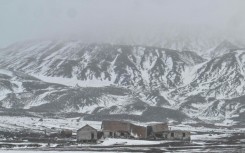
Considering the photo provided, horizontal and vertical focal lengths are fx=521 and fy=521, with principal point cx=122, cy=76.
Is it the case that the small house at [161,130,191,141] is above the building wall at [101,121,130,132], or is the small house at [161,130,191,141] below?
below

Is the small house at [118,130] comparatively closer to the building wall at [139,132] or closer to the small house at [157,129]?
the building wall at [139,132]

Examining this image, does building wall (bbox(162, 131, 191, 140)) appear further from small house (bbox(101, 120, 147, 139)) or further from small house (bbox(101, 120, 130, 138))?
small house (bbox(101, 120, 130, 138))

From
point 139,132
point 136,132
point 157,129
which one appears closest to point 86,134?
point 136,132

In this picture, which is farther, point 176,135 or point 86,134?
point 176,135

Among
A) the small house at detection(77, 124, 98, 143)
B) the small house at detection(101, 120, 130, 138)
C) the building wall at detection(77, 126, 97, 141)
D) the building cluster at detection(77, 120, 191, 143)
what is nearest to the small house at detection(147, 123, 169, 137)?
the building cluster at detection(77, 120, 191, 143)

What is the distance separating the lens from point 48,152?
8644cm

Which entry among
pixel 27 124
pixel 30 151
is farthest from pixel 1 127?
pixel 30 151

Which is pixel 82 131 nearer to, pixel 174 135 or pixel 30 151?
pixel 174 135

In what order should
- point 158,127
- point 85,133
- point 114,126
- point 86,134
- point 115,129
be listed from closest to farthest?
point 86,134, point 85,133, point 115,129, point 114,126, point 158,127

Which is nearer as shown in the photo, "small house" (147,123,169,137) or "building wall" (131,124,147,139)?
"building wall" (131,124,147,139)

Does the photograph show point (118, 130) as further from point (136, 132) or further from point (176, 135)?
point (176, 135)

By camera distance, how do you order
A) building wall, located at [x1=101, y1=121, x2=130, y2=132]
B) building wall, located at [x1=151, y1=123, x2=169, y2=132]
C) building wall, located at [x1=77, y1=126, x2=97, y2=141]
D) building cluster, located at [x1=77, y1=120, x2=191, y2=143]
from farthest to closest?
building wall, located at [x1=151, y1=123, x2=169, y2=132] < building wall, located at [x1=101, y1=121, x2=130, y2=132] < building cluster, located at [x1=77, y1=120, x2=191, y2=143] < building wall, located at [x1=77, y1=126, x2=97, y2=141]

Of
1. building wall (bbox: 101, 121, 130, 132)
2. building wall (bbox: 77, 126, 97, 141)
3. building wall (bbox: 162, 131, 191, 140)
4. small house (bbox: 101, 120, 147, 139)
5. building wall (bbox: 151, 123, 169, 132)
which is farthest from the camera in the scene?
building wall (bbox: 151, 123, 169, 132)

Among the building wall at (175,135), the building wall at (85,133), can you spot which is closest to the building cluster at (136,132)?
the building wall at (175,135)
